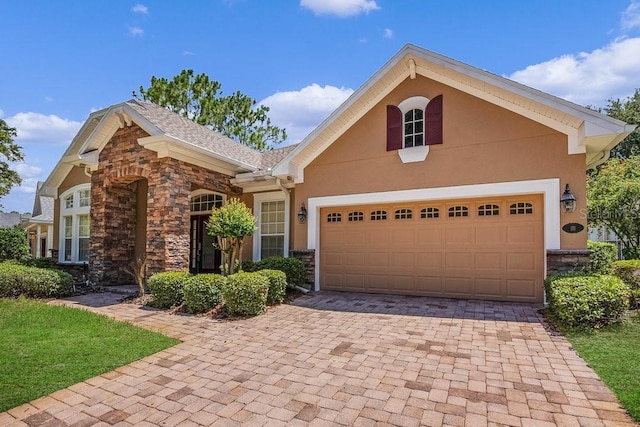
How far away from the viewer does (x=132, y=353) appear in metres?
5.01

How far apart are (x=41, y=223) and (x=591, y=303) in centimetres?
2709

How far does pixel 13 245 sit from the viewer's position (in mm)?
16156

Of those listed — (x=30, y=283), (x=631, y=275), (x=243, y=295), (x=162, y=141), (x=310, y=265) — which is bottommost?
(x=30, y=283)

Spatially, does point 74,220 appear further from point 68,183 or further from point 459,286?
point 459,286

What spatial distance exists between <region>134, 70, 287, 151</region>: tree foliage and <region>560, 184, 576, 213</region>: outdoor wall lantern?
21.7 meters

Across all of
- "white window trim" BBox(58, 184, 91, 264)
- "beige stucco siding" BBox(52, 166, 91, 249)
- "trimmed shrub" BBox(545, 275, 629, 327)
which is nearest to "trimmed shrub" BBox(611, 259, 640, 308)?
"trimmed shrub" BBox(545, 275, 629, 327)

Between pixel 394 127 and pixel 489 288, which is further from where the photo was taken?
pixel 394 127

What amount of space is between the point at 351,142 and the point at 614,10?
22.7ft

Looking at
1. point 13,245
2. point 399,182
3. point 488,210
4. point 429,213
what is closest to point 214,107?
point 13,245

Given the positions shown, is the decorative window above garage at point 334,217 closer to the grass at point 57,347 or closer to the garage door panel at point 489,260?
the garage door panel at point 489,260

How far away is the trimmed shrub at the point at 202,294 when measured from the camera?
7430 mm

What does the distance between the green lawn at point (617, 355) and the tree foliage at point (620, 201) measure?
6.84m

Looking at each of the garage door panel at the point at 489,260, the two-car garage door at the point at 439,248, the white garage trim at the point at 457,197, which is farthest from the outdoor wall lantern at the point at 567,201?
the garage door panel at the point at 489,260

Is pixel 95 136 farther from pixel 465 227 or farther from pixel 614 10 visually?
pixel 614 10
